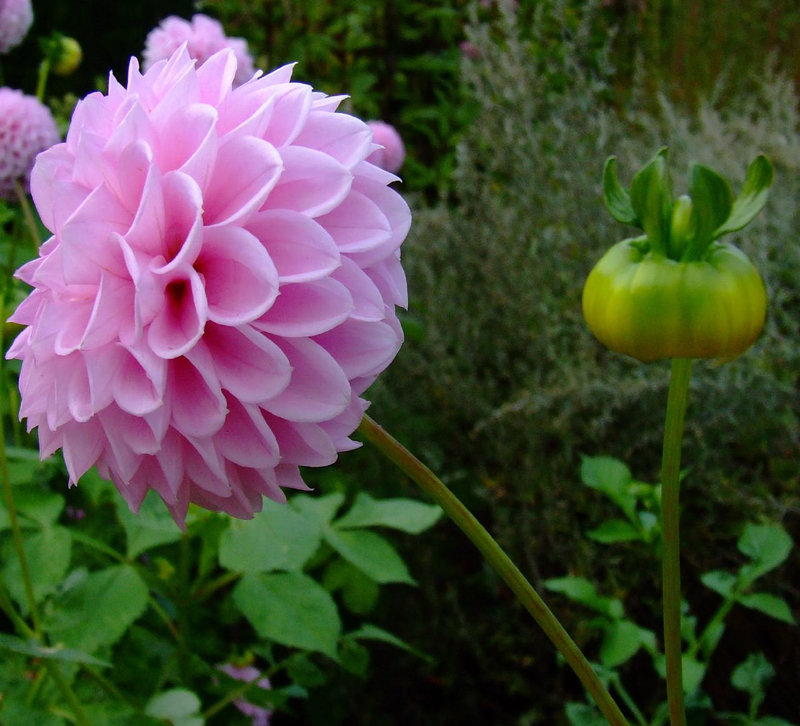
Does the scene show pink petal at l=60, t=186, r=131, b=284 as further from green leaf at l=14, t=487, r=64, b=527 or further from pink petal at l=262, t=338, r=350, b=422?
green leaf at l=14, t=487, r=64, b=527

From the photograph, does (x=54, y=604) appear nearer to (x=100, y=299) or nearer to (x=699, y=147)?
(x=100, y=299)

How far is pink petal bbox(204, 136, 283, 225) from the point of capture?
0.39 m

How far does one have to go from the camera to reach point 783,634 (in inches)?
49.3

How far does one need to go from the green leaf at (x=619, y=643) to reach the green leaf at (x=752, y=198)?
463mm

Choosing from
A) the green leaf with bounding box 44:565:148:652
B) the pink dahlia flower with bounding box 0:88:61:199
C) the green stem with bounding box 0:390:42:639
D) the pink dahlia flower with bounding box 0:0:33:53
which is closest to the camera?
the green stem with bounding box 0:390:42:639

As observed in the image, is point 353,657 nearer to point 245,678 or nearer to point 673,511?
point 245,678

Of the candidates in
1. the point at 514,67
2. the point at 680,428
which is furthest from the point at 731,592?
the point at 514,67

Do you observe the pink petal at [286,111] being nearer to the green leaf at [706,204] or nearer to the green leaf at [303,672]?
the green leaf at [706,204]

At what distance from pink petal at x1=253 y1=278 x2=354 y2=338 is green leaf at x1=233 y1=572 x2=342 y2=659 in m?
0.48

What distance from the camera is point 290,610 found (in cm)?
85

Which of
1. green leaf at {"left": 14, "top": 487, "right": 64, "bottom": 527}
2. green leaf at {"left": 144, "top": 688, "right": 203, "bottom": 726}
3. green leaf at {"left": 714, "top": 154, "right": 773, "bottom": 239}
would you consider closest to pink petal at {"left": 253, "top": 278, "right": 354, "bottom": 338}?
green leaf at {"left": 714, "top": 154, "right": 773, "bottom": 239}

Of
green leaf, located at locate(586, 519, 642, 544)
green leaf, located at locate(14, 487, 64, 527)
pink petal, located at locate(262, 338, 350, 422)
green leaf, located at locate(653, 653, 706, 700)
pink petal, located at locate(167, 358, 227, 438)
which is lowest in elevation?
green leaf, located at locate(14, 487, 64, 527)

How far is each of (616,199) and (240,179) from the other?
0.74 feet

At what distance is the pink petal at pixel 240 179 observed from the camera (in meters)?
0.39
